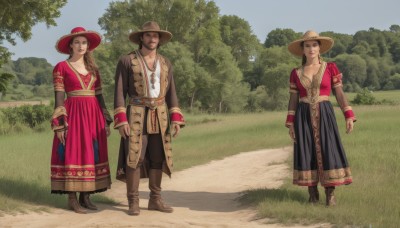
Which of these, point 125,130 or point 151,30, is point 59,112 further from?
point 151,30

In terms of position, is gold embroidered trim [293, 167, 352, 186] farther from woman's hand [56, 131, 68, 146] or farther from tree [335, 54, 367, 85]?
tree [335, 54, 367, 85]

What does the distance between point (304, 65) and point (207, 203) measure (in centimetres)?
268

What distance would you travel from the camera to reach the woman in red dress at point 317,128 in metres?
7.02

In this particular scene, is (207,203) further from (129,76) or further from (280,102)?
(280,102)

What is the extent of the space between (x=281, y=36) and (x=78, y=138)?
92.0m

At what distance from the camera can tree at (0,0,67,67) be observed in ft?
42.7

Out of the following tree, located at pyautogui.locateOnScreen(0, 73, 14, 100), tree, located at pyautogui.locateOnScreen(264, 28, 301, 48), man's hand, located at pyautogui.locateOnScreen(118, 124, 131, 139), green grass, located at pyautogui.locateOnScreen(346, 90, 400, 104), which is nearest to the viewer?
man's hand, located at pyautogui.locateOnScreen(118, 124, 131, 139)

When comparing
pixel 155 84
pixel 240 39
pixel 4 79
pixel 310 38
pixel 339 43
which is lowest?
pixel 155 84

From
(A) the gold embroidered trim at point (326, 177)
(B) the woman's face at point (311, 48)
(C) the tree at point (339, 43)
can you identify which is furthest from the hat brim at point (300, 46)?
(C) the tree at point (339, 43)

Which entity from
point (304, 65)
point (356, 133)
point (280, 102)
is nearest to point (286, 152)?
point (356, 133)

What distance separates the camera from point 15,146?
18703 millimetres

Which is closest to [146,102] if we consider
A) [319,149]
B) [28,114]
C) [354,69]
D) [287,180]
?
[319,149]

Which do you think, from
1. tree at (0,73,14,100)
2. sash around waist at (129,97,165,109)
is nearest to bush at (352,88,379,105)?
tree at (0,73,14,100)

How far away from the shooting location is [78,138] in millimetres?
7078
